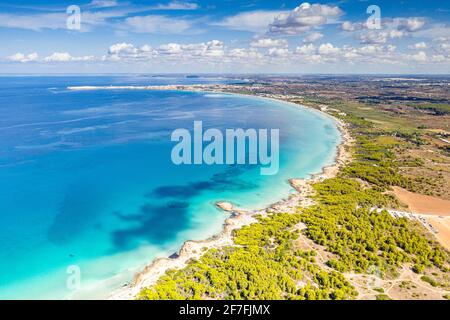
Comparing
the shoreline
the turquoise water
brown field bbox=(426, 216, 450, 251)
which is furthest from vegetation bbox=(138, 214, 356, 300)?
brown field bbox=(426, 216, 450, 251)

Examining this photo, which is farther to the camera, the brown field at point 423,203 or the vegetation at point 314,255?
the brown field at point 423,203

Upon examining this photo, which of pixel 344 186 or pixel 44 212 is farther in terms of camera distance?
pixel 344 186

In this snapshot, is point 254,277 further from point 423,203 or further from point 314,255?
point 423,203

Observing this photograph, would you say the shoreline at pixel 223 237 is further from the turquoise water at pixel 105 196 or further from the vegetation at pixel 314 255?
the turquoise water at pixel 105 196

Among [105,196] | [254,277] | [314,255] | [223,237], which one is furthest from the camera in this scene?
[105,196]

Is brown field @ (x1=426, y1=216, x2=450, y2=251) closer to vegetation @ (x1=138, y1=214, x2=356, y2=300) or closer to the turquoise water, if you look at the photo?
vegetation @ (x1=138, y1=214, x2=356, y2=300)

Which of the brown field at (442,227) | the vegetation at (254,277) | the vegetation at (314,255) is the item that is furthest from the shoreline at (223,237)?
the brown field at (442,227)

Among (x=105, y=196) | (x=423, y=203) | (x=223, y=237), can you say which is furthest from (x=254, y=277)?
(x=423, y=203)
